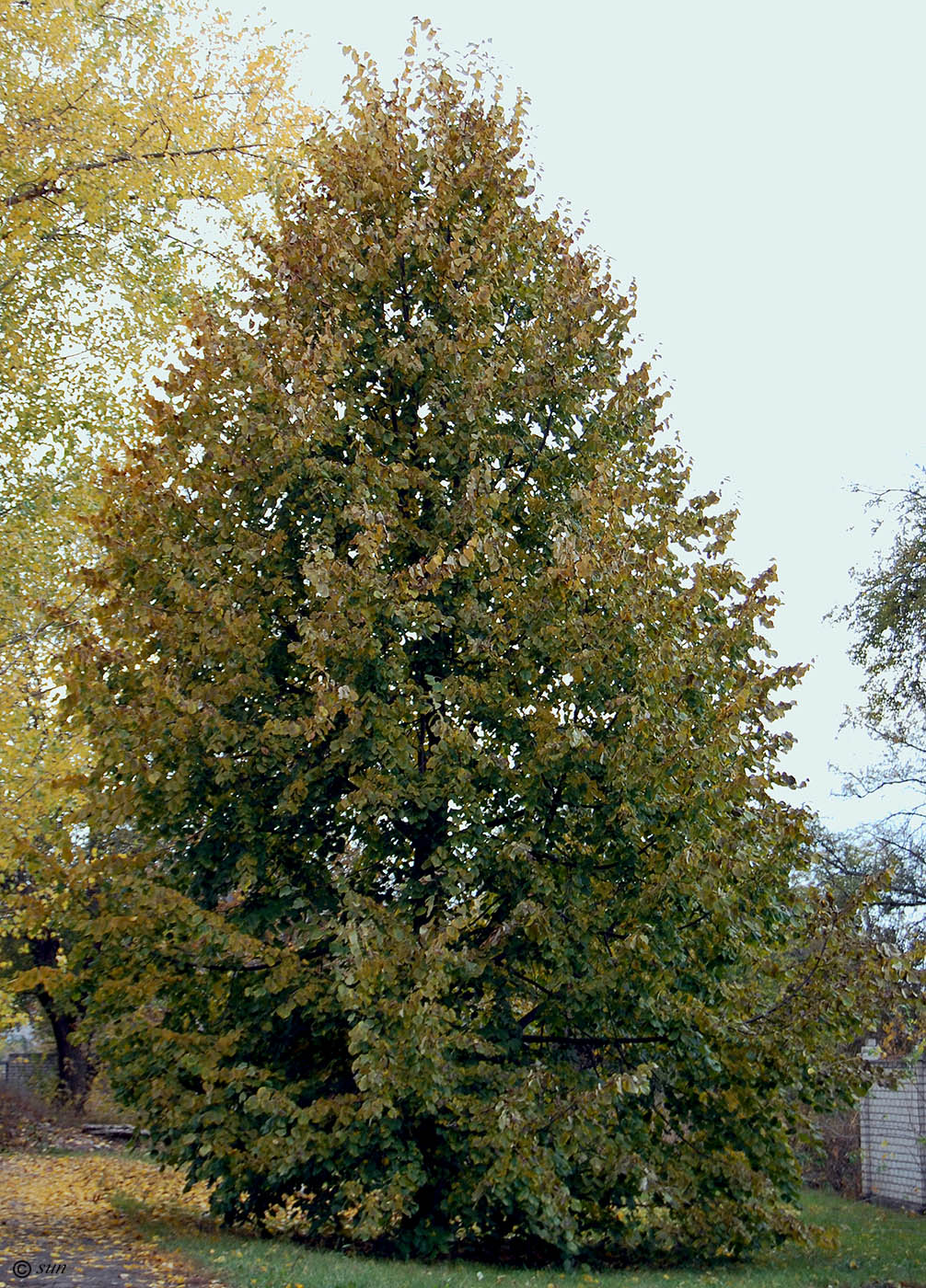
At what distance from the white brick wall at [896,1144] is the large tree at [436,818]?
6.95 metres

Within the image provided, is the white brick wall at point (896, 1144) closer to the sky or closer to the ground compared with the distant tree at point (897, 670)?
closer to the ground

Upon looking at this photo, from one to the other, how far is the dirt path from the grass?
0.78ft

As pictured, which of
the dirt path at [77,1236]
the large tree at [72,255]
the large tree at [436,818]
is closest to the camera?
the dirt path at [77,1236]

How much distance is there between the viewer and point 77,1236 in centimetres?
827

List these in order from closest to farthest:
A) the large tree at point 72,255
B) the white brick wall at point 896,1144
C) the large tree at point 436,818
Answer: the large tree at point 436,818 < the large tree at point 72,255 < the white brick wall at point 896,1144

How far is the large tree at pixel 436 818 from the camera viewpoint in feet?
25.0

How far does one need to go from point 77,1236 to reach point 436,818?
3.85m

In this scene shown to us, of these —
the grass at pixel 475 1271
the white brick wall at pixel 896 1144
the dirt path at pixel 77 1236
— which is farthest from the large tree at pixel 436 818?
the white brick wall at pixel 896 1144

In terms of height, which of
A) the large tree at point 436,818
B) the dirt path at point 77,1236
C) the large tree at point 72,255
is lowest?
the dirt path at point 77,1236

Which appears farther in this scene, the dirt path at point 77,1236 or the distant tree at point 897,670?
the distant tree at point 897,670

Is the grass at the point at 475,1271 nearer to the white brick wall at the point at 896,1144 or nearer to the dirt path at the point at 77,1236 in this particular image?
the dirt path at the point at 77,1236

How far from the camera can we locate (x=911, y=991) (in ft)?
27.7

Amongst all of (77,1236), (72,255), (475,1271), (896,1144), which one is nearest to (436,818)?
(475,1271)

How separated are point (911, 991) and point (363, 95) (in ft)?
29.4
